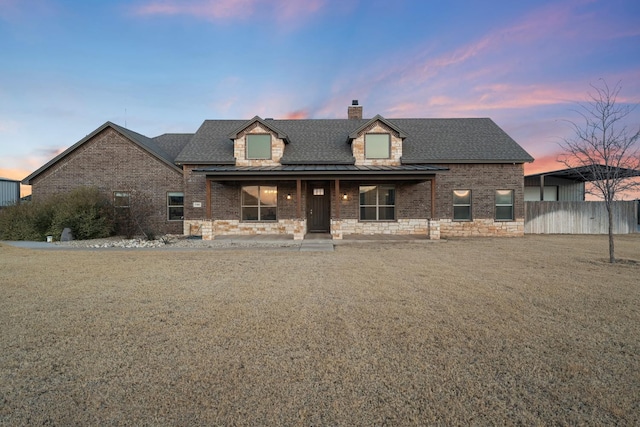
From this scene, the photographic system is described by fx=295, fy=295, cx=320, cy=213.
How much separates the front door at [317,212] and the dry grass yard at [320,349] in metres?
9.03

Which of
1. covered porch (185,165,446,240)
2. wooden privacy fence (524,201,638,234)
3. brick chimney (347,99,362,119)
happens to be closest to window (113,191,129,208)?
covered porch (185,165,446,240)

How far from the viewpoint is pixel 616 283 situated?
599cm

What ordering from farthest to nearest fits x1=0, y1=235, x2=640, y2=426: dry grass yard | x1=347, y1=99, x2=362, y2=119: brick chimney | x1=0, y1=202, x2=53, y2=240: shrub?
1. x1=347, y1=99, x2=362, y2=119: brick chimney
2. x1=0, y1=202, x2=53, y2=240: shrub
3. x1=0, y1=235, x2=640, y2=426: dry grass yard

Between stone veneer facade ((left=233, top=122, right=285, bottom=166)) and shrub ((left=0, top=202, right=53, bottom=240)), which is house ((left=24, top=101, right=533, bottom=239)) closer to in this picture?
stone veneer facade ((left=233, top=122, right=285, bottom=166))

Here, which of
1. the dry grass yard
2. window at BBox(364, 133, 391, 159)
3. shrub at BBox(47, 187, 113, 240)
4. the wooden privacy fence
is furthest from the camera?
the wooden privacy fence

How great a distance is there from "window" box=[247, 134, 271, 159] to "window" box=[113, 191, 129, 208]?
22.7 ft

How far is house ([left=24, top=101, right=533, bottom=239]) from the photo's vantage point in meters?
15.3

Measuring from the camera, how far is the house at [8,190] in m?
21.8

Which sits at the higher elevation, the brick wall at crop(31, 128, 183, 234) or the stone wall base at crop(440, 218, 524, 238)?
the brick wall at crop(31, 128, 183, 234)

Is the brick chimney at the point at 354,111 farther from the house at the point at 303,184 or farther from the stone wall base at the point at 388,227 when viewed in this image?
the stone wall base at the point at 388,227

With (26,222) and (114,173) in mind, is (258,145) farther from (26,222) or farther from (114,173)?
(26,222)

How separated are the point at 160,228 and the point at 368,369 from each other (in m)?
15.7

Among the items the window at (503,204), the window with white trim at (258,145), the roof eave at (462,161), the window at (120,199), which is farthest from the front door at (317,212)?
the window at (120,199)

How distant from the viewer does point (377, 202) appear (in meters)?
15.5
